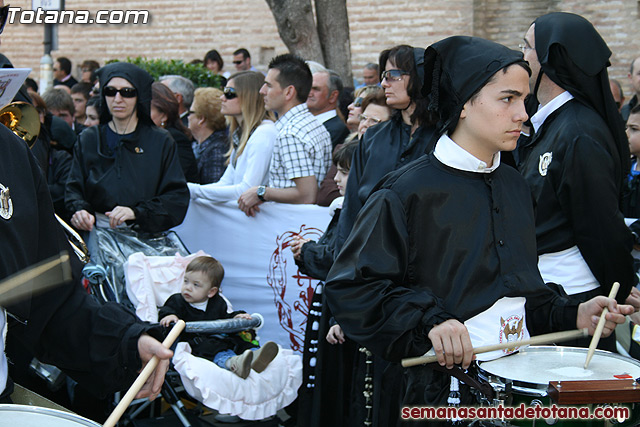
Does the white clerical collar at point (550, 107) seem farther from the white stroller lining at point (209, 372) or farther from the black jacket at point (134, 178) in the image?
the black jacket at point (134, 178)

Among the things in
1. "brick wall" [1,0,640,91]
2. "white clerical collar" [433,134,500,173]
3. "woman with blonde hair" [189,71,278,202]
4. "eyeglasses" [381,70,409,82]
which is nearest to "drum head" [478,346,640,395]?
"white clerical collar" [433,134,500,173]

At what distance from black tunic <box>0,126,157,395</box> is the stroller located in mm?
2171

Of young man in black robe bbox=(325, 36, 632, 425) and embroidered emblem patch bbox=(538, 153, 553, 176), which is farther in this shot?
embroidered emblem patch bbox=(538, 153, 553, 176)

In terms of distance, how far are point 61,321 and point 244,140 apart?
14.0 feet

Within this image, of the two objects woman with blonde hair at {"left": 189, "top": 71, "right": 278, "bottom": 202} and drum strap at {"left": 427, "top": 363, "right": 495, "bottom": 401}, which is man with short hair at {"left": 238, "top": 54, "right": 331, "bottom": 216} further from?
drum strap at {"left": 427, "top": 363, "right": 495, "bottom": 401}

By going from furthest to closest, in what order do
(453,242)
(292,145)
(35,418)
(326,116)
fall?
(326,116)
(292,145)
(453,242)
(35,418)

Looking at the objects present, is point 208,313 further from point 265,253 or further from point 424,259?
point 424,259

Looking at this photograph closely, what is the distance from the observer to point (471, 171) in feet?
10.2

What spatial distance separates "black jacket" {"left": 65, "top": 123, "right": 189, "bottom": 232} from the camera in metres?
6.14

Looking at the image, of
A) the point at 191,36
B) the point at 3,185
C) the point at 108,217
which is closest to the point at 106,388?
the point at 3,185

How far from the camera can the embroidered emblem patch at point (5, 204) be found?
254cm

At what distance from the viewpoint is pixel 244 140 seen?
688cm

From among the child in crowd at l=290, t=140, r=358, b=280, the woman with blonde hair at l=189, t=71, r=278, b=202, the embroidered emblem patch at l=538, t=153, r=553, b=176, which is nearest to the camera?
the embroidered emblem patch at l=538, t=153, r=553, b=176

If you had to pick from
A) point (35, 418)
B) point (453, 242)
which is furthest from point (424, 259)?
point (35, 418)
